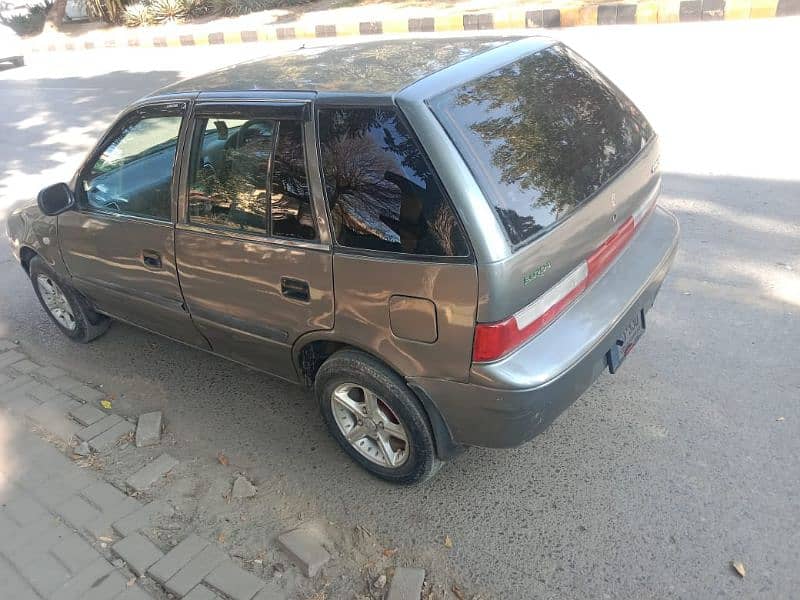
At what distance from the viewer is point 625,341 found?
2.87 meters

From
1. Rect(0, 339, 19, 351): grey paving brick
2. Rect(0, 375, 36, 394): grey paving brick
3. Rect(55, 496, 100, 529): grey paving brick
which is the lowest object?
Rect(0, 339, 19, 351): grey paving brick

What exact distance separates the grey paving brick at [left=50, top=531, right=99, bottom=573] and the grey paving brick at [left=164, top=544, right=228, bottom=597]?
408 mm

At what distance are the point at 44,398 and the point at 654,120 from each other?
6.01 metres

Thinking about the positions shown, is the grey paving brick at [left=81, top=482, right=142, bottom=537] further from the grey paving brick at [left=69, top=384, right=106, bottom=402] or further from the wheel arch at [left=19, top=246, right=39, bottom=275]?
the wheel arch at [left=19, top=246, right=39, bottom=275]

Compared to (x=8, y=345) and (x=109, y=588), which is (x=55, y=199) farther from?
(x=109, y=588)

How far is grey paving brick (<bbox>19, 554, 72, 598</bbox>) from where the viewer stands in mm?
2615

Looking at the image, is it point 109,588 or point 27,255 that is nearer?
point 109,588

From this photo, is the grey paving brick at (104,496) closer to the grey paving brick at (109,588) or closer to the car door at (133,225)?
the grey paving brick at (109,588)

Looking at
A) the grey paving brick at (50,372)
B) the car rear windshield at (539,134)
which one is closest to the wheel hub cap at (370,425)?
the car rear windshield at (539,134)

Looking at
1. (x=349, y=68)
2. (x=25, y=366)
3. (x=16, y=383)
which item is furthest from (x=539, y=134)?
(x=25, y=366)

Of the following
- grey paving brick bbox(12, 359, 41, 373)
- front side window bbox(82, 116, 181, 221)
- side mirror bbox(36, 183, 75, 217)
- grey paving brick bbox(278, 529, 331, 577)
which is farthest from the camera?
grey paving brick bbox(12, 359, 41, 373)

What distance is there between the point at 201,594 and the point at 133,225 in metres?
1.86

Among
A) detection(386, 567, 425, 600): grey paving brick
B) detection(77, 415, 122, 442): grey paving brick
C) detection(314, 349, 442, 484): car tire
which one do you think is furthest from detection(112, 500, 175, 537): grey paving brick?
detection(386, 567, 425, 600): grey paving brick

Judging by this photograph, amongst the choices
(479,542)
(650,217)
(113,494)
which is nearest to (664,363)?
(650,217)
